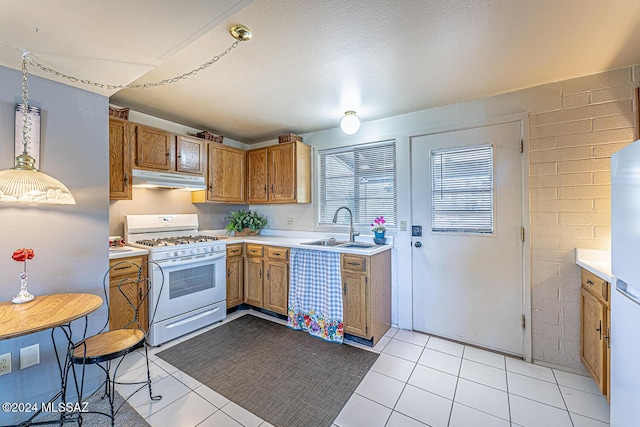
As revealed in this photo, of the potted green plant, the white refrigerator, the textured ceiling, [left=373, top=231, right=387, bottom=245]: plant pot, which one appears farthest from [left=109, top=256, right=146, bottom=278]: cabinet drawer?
the white refrigerator

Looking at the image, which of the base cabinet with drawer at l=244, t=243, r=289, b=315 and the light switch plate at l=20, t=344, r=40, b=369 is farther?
the base cabinet with drawer at l=244, t=243, r=289, b=315

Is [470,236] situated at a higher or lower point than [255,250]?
higher

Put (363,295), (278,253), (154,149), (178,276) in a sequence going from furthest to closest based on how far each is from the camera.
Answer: (278,253)
(154,149)
(178,276)
(363,295)

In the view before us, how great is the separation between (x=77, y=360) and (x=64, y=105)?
5.31ft

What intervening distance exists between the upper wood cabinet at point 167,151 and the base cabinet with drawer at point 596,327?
Result: 3.75 m

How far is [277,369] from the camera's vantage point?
216 centimetres

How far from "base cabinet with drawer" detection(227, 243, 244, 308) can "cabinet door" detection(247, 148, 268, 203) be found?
756mm

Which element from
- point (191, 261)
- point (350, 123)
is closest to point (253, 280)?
point (191, 261)

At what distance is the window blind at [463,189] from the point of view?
2455 mm

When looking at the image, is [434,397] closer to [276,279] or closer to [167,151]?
[276,279]

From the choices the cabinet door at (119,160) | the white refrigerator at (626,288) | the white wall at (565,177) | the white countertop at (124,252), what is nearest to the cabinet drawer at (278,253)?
the white countertop at (124,252)

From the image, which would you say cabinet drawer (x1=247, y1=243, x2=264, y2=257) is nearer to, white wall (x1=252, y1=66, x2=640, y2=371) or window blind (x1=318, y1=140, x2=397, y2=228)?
window blind (x1=318, y1=140, x2=397, y2=228)

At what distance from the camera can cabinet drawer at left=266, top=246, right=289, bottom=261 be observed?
303 cm

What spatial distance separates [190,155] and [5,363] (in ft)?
7.38
